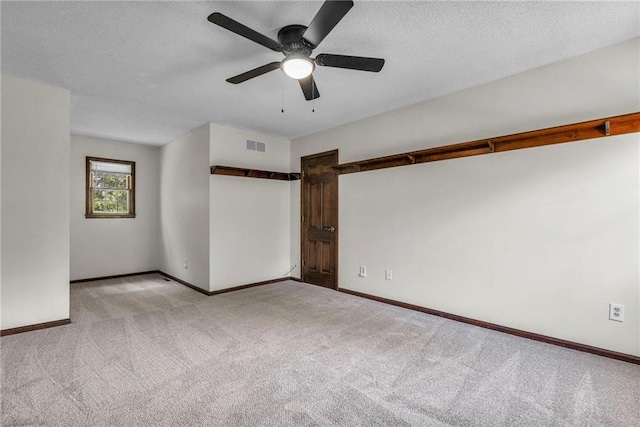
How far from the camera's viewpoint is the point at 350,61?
2.23m

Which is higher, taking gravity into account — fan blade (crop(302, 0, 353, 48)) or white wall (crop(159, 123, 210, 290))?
fan blade (crop(302, 0, 353, 48))

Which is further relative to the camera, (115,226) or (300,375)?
(115,226)

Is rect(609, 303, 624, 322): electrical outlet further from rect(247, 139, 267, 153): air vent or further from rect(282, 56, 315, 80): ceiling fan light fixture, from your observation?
rect(247, 139, 267, 153): air vent

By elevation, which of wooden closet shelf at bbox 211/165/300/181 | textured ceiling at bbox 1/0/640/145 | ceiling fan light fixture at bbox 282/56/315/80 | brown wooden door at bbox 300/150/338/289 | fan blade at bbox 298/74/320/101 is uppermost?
textured ceiling at bbox 1/0/640/145

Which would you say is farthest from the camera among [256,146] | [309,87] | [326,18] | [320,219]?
[256,146]

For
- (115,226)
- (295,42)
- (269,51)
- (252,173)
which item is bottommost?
(115,226)

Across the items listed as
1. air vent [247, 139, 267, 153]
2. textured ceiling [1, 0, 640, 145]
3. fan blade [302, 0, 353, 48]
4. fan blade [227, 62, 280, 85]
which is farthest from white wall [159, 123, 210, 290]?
fan blade [302, 0, 353, 48]

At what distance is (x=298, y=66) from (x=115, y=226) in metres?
5.24

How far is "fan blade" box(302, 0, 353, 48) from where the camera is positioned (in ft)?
5.46

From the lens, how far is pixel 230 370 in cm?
234

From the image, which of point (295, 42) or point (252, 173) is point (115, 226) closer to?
point (252, 173)

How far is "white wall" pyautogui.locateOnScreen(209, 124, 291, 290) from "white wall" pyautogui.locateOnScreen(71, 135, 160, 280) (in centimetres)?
231

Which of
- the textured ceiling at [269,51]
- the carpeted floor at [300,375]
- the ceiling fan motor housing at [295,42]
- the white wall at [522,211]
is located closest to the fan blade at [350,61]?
the ceiling fan motor housing at [295,42]

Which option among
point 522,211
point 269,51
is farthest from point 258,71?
point 522,211
